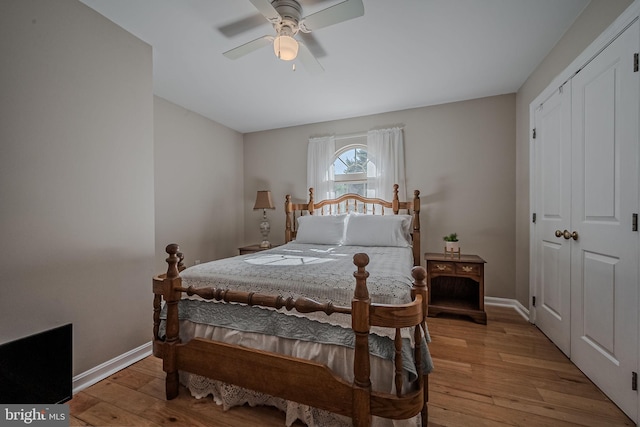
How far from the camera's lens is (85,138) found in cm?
179

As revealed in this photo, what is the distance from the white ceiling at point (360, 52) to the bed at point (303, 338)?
1.70 metres

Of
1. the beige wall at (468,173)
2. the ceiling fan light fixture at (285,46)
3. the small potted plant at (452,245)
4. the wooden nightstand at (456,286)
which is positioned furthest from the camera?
the beige wall at (468,173)

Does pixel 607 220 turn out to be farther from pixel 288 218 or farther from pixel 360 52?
pixel 288 218

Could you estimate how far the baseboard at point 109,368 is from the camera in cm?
172

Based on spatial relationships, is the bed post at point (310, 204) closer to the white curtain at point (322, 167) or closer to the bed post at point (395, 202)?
the white curtain at point (322, 167)

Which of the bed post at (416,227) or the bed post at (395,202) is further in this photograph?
the bed post at (395,202)

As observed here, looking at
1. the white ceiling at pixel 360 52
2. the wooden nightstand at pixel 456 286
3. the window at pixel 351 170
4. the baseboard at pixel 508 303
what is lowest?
the baseboard at pixel 508 303

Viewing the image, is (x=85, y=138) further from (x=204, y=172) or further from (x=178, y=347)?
(x=204, y=172)

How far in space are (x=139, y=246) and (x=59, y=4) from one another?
5.50 feet

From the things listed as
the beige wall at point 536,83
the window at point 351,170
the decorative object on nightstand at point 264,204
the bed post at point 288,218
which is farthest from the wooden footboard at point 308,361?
the window at point 351,170

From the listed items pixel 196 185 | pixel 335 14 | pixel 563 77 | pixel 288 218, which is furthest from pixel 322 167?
pixel 563 77

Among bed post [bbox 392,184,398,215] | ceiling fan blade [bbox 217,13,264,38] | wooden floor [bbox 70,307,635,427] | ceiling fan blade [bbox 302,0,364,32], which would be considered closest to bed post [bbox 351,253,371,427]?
wooden floor [bbox 70,307,635,427]

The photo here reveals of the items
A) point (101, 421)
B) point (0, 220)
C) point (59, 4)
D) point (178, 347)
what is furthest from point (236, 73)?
point (101, 421)

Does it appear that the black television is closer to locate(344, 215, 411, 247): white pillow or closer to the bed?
the bed
